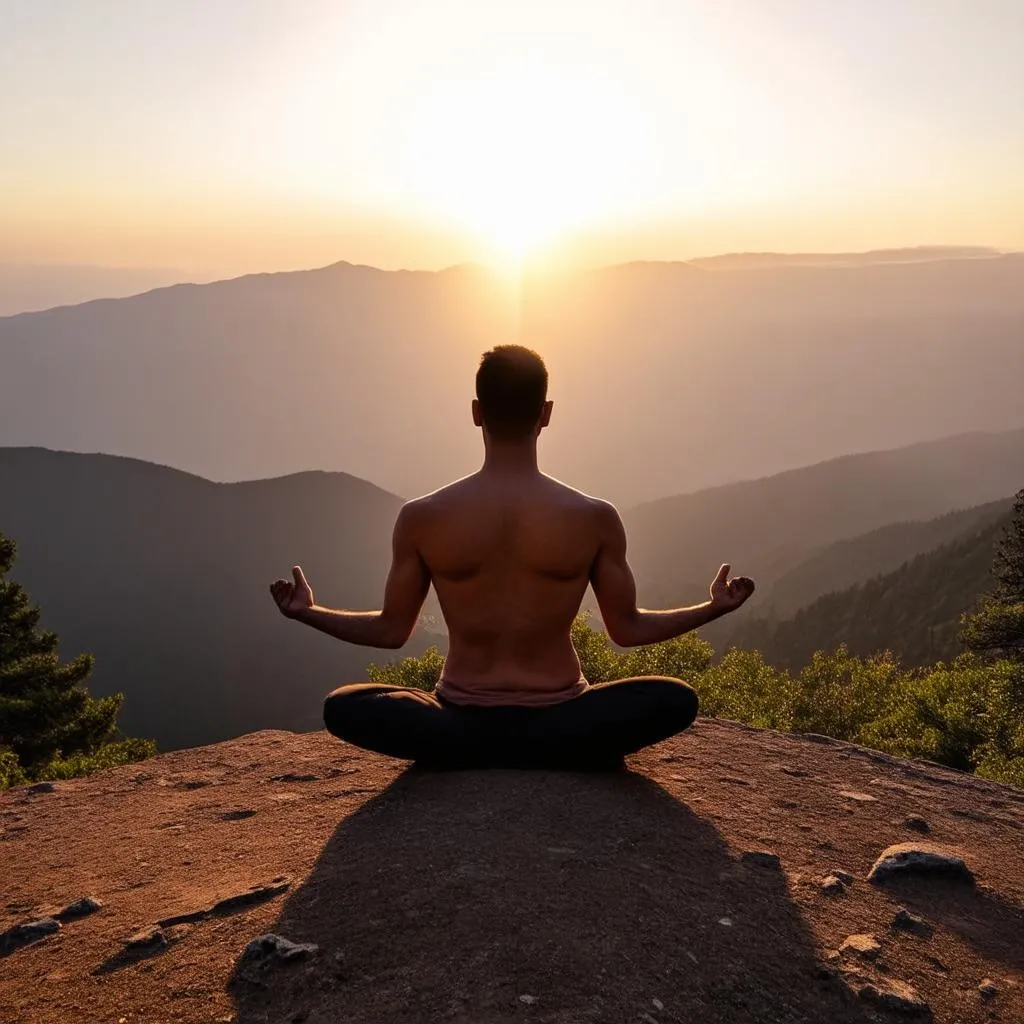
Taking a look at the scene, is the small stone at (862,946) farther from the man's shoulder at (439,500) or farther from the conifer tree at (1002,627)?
the conifer tree at (1002,627)

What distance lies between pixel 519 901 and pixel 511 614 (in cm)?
195

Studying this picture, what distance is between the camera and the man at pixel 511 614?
214 inches

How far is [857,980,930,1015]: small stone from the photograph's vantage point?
144 inches

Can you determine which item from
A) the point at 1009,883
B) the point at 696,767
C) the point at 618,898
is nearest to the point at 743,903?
the point at 618,898

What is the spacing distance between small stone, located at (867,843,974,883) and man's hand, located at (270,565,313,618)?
145 inches

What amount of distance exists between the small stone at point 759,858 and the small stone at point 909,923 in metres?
0.67

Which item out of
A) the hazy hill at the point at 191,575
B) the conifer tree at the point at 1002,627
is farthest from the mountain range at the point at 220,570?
the conifer tree at the point at 1002,627

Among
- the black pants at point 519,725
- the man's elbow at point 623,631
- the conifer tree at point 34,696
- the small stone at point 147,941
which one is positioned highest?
the man's elbow at point 623,631

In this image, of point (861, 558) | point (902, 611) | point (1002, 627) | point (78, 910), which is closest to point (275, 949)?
point (78, 910)

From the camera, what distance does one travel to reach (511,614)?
5598mm

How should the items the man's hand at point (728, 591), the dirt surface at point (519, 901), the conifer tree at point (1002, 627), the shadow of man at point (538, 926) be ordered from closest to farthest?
the shadow of man at point (538, 926)
the dirt surface at point (519, 901)
the man's hand at point (728, 591)
the conifer tree at point (1002, 627)

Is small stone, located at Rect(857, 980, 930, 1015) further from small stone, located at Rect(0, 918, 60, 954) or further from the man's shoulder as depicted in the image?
small stone, located at Rect(0, 918, 60, 954)

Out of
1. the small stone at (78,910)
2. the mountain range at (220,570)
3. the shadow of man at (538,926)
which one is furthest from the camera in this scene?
the mountain range at (220,570)

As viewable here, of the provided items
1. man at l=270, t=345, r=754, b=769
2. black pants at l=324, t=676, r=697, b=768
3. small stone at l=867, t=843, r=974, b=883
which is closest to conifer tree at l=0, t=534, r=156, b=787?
black pants at l=324, t=676, r=697, b=768
